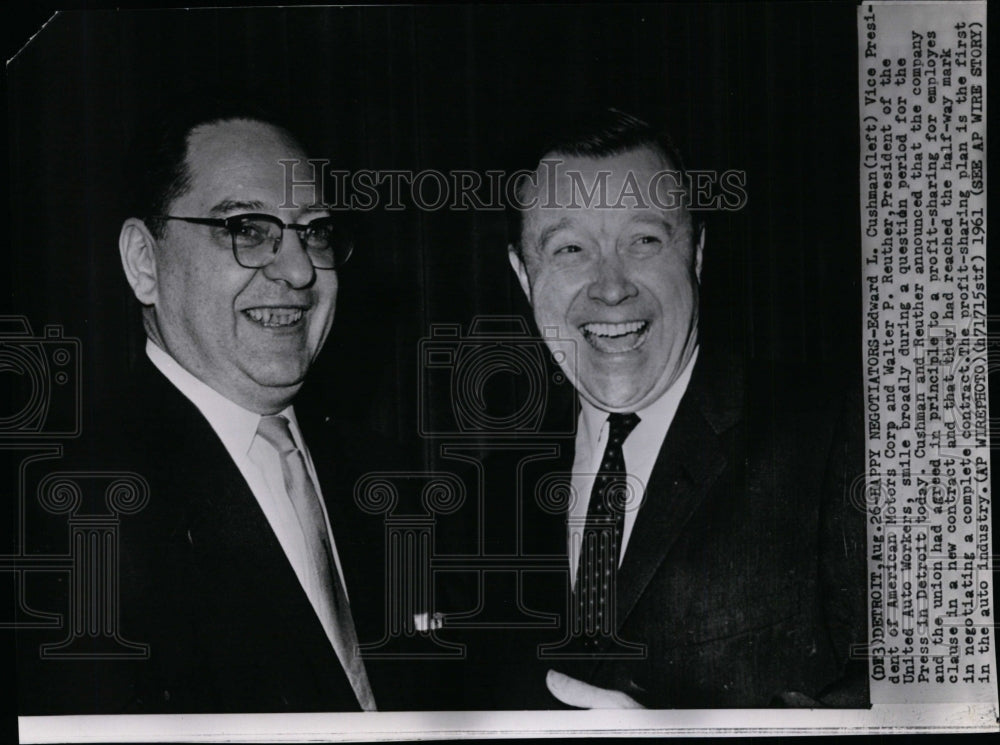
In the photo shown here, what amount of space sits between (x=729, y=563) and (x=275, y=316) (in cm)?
100

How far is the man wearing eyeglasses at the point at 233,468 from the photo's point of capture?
188cm

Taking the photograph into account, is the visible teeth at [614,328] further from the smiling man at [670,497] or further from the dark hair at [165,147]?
the dark hair at [165,147]

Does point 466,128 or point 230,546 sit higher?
point 466,128

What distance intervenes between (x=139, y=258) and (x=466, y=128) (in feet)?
2.26

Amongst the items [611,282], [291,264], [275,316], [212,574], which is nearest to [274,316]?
[275,316]

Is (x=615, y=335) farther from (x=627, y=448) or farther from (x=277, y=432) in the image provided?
(x=277, y=432)

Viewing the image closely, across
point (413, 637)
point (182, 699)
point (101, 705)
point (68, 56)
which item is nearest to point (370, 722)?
point (413, 637)

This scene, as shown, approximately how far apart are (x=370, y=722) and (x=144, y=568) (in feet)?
1.76

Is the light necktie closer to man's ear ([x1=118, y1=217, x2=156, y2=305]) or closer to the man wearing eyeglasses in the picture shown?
the man wearing eyeglasses

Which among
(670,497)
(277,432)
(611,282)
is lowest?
(670,497)

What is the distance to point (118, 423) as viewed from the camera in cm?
191

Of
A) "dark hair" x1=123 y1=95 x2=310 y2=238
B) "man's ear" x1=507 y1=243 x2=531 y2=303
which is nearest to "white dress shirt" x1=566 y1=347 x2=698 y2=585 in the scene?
"man's ear" x1=507 y1=243 x2=531 y2=303

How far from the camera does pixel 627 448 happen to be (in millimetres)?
1911

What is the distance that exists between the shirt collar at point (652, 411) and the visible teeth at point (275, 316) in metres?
0.58
